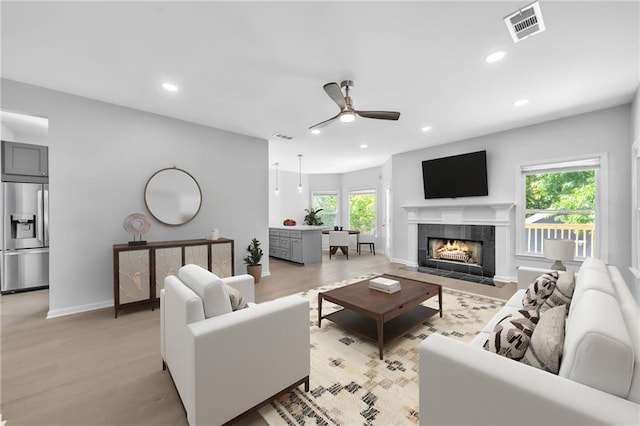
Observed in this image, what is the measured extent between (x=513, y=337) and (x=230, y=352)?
1.44 m

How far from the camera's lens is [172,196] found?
4.04 metres

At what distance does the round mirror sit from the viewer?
3.86 metres

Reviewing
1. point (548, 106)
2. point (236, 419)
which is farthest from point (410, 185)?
point (236, 419)

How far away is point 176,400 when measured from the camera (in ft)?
5.85

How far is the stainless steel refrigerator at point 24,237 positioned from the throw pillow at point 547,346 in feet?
20.2

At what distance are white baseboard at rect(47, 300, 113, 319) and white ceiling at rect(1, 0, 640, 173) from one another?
2.62 meters

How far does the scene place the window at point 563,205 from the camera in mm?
3850

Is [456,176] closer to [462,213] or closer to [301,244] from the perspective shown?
[462,213]

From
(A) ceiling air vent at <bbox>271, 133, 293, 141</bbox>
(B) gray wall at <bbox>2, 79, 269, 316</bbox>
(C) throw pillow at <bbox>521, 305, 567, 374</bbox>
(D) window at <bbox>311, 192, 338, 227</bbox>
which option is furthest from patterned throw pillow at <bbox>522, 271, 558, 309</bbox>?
(D) window at <bbox>311, 192, 338, 227</bbox>

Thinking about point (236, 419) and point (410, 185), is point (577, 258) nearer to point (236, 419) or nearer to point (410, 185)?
point (410, 185)

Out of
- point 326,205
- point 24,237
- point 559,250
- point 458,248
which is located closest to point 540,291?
point 559,250

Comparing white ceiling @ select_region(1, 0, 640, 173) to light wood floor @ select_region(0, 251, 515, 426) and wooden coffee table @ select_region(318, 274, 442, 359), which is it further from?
light wood floor @ select_region(0, 251, 515, 426)

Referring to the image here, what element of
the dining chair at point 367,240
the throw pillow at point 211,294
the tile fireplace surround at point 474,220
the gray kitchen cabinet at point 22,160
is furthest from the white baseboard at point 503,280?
the gray kitchen cabinet at point 22,160

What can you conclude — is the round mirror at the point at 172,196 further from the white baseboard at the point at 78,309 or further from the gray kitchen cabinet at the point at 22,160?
the gray kitchen cabinet at the point at 22,160
